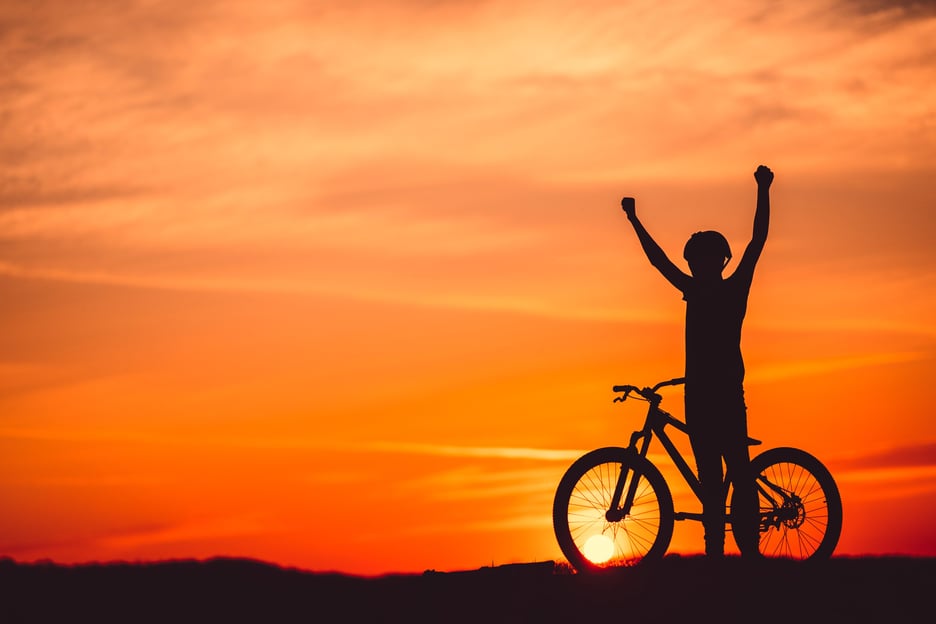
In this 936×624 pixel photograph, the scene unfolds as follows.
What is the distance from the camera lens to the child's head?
11969mm

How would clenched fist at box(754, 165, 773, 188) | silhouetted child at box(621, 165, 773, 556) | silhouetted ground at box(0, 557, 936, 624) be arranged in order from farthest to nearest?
clenched fist at box(754, 165, 773, 188)
silhouetted child at box(621, 165, 773, 556)
silhouetted ground at box(0, 557, 936, 624)

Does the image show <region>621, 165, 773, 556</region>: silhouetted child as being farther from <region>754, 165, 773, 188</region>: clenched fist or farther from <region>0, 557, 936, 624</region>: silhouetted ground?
<region>0, 557, 936, 624</region>: silhouetted ground

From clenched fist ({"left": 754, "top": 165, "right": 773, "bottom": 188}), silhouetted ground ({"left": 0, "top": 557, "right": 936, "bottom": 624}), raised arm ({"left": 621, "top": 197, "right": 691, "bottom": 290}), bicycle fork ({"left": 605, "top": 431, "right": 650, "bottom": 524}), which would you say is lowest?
silhouetted ground ({"left": 0, "top": 557, "right": 936, "bottom": 624})

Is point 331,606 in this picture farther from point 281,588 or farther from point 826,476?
point 826,476

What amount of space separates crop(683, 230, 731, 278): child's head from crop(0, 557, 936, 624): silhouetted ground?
288 centimetres

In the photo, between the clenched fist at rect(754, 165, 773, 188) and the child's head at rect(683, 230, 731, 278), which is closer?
the child's head at rect(683, 230, 731, 278)

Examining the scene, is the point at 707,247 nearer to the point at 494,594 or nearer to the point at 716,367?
the point at 716,367

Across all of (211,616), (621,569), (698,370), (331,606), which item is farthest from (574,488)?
(211,616)

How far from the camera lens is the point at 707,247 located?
1198cm

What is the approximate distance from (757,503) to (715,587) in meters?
1.87

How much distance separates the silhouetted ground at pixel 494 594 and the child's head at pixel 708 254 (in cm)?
288

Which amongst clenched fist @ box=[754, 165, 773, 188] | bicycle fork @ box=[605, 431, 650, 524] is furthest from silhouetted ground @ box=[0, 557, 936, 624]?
clenched fist @ box=[754, 165, 773, 188]

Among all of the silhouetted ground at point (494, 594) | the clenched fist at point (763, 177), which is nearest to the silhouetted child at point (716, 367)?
the clenched fist at point (763, 177)

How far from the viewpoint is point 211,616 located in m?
10.7
